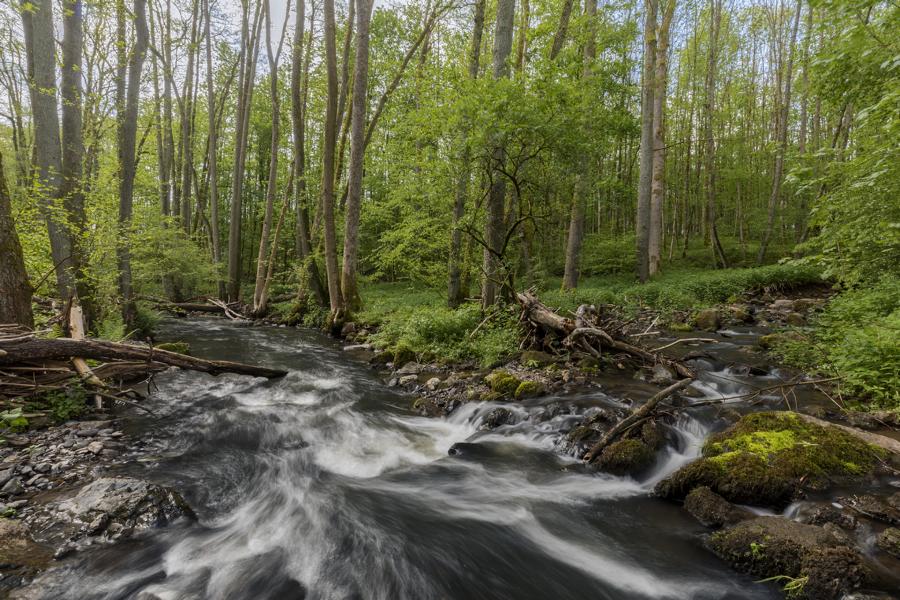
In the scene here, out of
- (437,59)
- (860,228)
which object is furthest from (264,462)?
(437,59)

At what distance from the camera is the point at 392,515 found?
13.7 ft

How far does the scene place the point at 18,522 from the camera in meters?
3.33

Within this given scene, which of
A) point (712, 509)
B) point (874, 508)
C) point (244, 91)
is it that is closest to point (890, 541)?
point (874, 508)

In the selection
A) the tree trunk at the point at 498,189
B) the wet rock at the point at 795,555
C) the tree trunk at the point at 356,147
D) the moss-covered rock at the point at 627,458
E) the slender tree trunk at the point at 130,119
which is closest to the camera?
the wet rock at the point at 795,555

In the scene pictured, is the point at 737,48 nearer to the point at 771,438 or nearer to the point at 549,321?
the point at 549,321

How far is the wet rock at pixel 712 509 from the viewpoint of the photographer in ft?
11.4

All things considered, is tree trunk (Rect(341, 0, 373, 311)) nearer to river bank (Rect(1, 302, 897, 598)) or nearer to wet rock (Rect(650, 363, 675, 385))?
river bank (Rect(1, 302, 897, 598))

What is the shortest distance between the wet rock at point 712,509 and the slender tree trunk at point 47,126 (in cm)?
909

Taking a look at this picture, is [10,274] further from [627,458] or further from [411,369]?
[627,458]

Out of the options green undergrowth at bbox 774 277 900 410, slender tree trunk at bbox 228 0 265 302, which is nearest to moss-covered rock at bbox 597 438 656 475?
green undergrowth at bbox 774 277 900 410

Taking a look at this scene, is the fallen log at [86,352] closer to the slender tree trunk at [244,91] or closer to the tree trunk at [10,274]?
the tree trunk at [10,274]

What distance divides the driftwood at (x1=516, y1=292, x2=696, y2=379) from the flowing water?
743 mm

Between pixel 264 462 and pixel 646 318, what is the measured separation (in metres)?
10.4

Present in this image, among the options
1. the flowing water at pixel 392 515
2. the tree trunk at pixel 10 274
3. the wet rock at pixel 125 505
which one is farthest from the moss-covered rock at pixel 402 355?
the tree trunk at pixel 10 274
